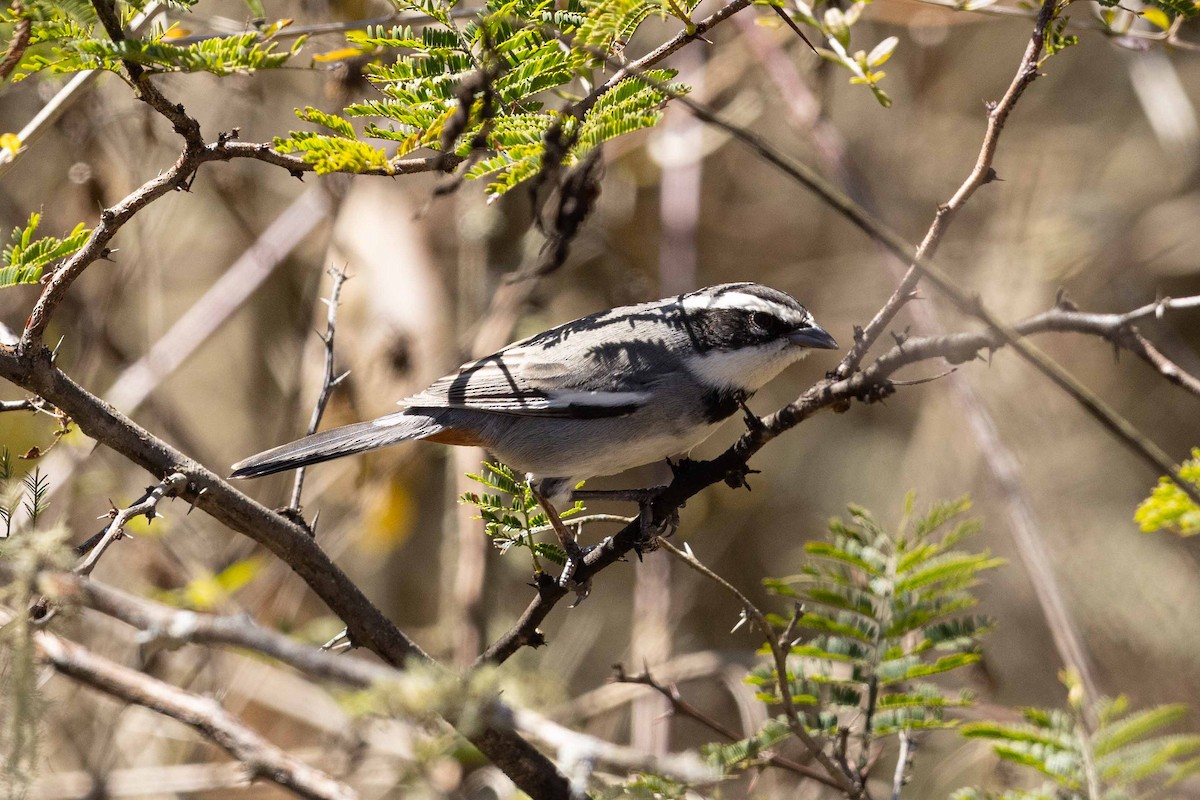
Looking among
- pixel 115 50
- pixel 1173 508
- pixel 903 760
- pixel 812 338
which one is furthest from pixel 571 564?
pixel 115 50

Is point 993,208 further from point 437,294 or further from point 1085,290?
point 437,294

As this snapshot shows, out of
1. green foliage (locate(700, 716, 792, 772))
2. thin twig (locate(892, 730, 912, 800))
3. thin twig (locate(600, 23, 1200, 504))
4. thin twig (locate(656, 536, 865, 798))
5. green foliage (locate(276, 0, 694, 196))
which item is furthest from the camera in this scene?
thin twig (locate(892, 730, 912, 800))

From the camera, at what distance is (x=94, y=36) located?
2.63 metres

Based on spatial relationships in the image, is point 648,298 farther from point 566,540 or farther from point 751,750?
point 751,750

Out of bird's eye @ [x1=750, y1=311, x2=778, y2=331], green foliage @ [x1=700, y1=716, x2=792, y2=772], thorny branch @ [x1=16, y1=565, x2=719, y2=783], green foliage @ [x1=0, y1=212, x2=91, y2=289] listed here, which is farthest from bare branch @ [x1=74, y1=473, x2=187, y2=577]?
bird's eye @ [x1=750, y1=311, x2=778, y2=331]

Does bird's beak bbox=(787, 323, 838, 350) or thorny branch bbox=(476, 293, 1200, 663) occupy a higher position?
bird's beak bbox=(787, 323, 838, 350)

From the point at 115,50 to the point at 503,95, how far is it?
102cm

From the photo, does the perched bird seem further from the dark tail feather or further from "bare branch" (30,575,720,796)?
"bare branch" (30,575,720,796)

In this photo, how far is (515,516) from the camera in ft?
12.1

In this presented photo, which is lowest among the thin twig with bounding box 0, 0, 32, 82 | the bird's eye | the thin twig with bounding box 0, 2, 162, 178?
the thin twig with bounding box 0, 0, 32, 82

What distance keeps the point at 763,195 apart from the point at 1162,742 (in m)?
6.54

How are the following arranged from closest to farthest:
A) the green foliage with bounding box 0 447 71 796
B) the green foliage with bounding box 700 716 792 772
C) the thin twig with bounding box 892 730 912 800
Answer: the green foliage with bounding box 0 447 71 796
the green foliage with bounding box 700 716 792 772
the thin twig with bounding box 892 730 912 800

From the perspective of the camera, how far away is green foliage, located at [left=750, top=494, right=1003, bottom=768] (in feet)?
10.7

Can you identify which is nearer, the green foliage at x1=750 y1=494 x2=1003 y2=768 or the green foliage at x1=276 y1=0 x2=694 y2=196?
the green foliage at x1=276 y1=0 x2=694 y2=196
